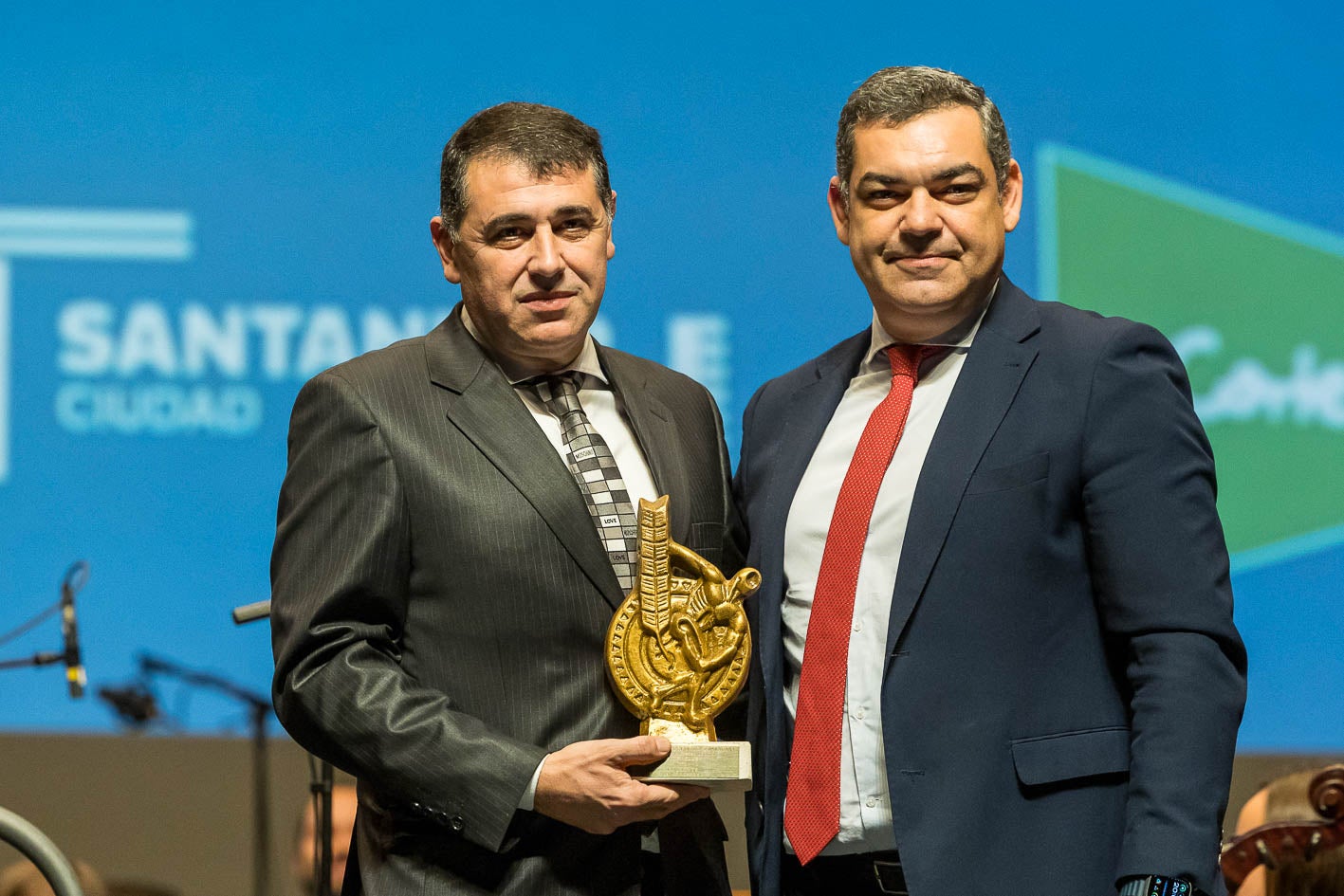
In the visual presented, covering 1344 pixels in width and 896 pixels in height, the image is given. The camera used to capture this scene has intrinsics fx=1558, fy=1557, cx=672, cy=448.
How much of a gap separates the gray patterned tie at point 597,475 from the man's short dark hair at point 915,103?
21.5 inches

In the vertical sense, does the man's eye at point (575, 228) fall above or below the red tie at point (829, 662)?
above

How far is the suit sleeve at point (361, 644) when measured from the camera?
6.97ft

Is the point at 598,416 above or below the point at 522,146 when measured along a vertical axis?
below

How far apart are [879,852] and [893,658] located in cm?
28

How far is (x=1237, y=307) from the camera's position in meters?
4.31

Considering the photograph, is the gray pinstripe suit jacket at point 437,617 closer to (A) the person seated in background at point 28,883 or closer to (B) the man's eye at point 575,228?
(B) the man's eye at point 575,228

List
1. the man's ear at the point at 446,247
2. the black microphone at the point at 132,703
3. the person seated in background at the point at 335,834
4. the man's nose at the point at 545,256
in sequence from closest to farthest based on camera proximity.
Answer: the man's nose at the point at 545,256, the man's ear at the point at 446,247, the person seated in background at the point at 335,834, the black microphone at the point at 132,703

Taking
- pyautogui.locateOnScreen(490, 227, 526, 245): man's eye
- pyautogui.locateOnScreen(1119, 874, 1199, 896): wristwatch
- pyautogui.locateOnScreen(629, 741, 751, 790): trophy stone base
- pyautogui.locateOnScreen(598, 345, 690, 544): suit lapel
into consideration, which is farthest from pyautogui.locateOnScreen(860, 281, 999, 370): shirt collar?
pyautogui.locateOnScreen(1119, 874, 1199, 896): wristwatch

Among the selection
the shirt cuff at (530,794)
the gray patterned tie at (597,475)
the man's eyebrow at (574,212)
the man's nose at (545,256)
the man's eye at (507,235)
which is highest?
the man's eyebrow at (574,212)

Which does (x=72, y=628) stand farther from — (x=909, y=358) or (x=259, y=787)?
(x=909, y=358)

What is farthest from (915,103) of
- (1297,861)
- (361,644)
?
(1297,861)

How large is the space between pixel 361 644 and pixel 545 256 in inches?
24.6

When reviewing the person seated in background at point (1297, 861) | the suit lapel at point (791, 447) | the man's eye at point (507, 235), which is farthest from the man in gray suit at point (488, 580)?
the person seated in background at point (1297, 861)

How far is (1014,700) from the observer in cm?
216
